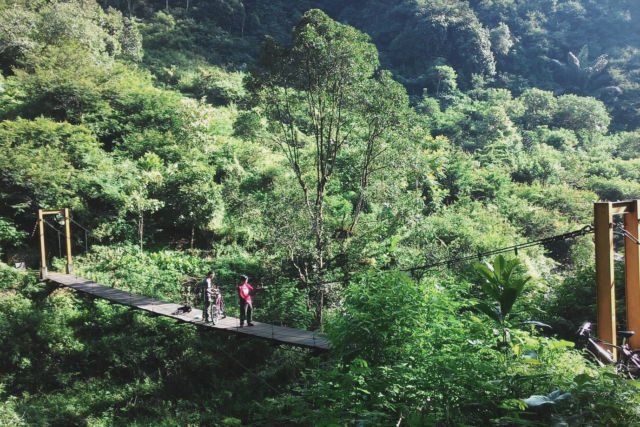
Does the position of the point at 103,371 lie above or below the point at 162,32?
below

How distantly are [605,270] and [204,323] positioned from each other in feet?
15.5

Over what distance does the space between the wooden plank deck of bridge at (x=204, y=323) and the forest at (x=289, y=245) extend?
0.32 metres

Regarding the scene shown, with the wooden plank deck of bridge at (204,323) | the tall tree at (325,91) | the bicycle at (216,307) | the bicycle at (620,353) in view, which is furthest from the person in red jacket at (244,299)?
the bicycle at (620,353)

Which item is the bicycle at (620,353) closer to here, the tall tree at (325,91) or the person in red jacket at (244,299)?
the person in red jacket at (244,299)

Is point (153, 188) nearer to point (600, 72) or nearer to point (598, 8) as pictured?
point (600, 72)

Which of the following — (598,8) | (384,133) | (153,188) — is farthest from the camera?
(598,8)

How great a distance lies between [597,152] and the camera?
68.5 feet

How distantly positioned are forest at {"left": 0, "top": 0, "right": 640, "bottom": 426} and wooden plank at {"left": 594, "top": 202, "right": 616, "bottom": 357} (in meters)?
0.46

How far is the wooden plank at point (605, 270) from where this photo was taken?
3.48 metres

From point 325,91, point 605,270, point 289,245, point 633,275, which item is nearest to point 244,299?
point 289,245

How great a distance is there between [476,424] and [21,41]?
17.1 metres

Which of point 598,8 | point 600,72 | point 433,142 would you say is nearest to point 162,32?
point 433,142

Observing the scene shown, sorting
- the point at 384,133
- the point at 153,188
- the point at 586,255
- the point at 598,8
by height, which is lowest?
the point at 586,255

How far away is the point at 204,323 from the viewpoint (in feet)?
20.7
